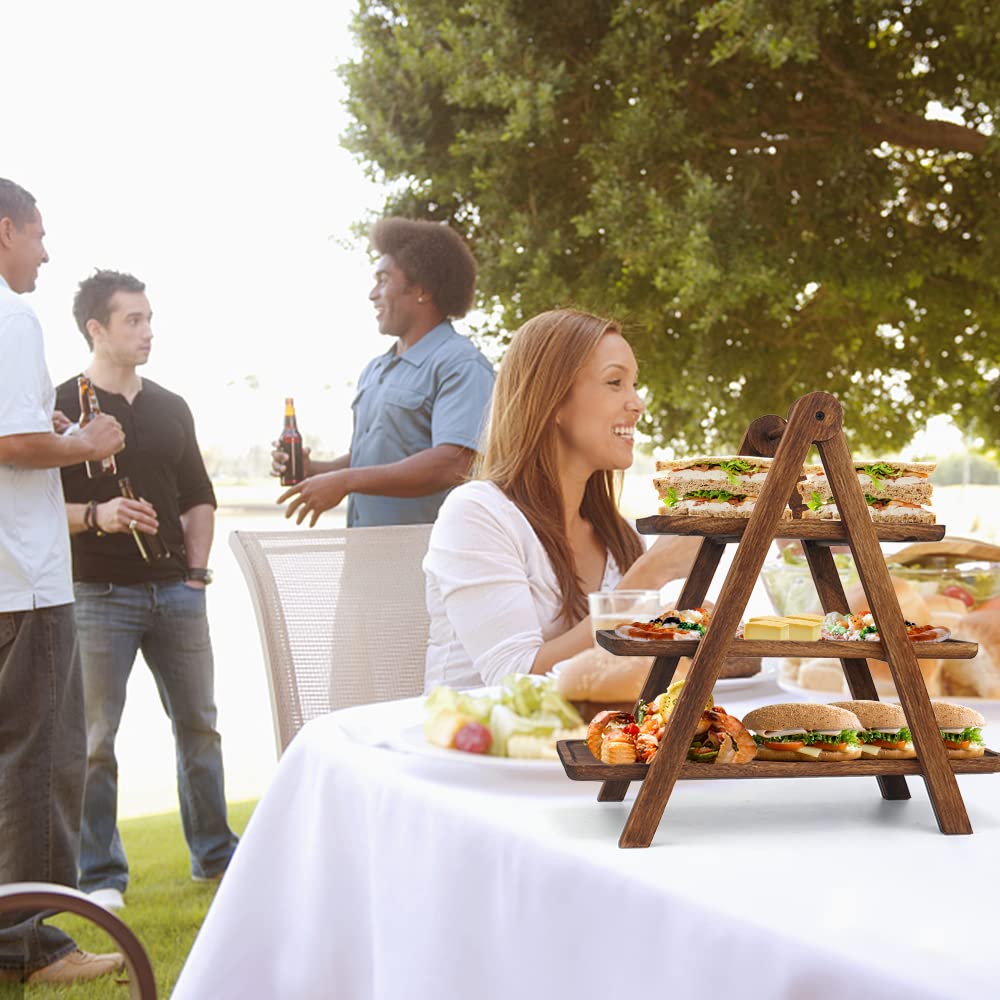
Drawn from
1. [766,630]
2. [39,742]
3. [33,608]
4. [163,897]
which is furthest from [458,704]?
[163,897]

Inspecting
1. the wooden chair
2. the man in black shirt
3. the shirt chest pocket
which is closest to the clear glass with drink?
the wooden chair

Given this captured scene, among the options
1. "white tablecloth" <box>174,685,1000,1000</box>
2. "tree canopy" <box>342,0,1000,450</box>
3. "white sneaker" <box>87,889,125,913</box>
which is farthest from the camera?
"tree canopy" <box>342,0,1000,450</box>

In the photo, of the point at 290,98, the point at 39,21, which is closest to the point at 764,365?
the point at 39,21

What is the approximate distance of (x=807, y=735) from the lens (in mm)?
972

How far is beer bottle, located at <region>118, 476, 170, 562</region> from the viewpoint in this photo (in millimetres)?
3551

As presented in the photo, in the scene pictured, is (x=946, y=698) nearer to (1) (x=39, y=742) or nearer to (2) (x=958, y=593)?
(2) (x=958, y=593)

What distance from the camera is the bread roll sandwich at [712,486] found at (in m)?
1.02

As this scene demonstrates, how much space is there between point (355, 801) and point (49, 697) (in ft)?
6.13

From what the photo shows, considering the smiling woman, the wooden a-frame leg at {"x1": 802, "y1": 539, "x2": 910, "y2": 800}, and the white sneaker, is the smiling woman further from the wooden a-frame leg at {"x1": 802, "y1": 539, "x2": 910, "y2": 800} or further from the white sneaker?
the white sneaker

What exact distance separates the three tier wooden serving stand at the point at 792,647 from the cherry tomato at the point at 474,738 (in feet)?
0.64

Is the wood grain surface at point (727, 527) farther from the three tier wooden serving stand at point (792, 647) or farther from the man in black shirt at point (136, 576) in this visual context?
the man in black shirt at point (136, 576)

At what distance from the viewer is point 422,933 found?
3.51 ft

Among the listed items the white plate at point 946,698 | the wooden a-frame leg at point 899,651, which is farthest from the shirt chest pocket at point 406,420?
the wooden a-frame leg at point 899,651

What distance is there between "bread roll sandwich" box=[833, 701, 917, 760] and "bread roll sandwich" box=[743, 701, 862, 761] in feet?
0.06
